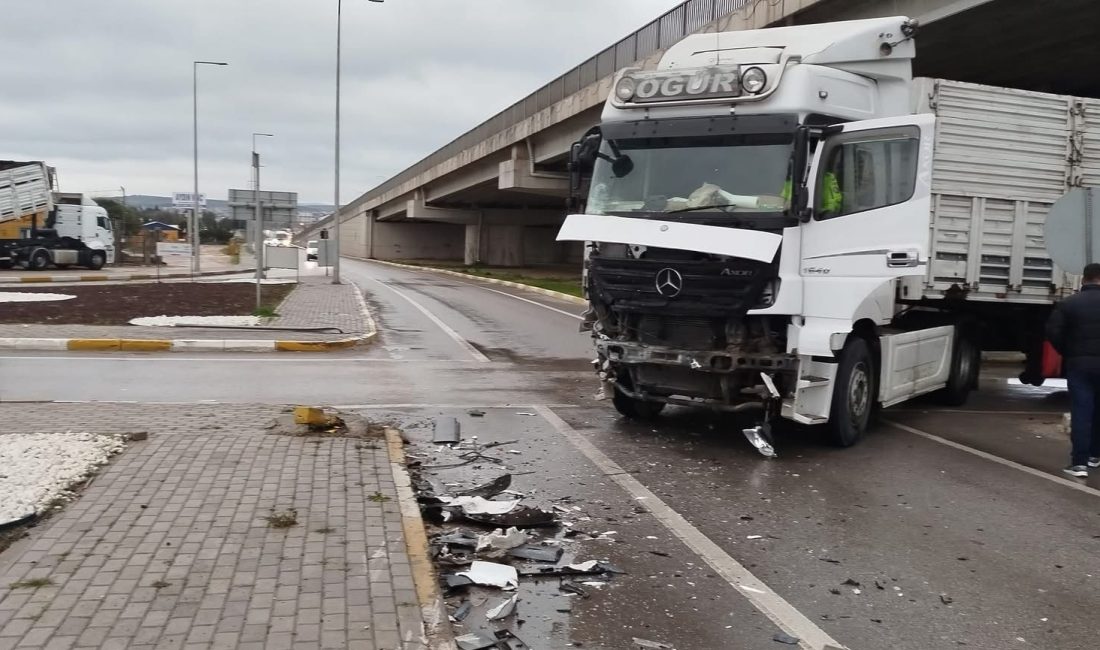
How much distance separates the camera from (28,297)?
2225cm

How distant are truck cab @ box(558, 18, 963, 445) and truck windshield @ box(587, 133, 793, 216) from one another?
0.04ft

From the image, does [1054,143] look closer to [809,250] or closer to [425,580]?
[809,250]

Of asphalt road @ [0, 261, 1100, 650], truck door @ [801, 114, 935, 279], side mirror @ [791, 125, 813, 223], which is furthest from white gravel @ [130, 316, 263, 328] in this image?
truck door @ [801, 114, 935, 279]

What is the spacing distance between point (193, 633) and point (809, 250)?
573cm

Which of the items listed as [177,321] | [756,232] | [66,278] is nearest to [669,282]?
[756,232]

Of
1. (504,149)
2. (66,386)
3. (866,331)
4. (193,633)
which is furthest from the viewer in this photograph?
(504,149)

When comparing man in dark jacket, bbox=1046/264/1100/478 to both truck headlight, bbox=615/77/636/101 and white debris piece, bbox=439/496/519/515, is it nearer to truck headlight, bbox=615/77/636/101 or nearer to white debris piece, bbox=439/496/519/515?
truck headlight, bbox=615/77/636/101

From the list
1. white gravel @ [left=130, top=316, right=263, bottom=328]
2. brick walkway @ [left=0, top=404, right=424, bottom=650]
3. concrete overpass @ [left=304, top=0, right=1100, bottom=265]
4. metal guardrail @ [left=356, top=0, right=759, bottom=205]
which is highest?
metal guardrail @ [left=356, top=0, right=759, bottom=205]

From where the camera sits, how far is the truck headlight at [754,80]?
7758 mm

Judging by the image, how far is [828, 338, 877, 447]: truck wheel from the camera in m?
8.02

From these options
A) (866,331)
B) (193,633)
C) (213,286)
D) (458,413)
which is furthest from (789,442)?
(213,286)

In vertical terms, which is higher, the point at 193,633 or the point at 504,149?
the point at 504,149

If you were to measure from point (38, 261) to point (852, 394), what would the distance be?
39.9 meters

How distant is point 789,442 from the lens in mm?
8539
